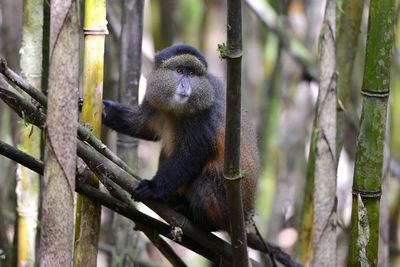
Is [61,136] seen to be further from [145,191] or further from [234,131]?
[145,191]

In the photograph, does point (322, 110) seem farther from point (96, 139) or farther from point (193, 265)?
point (193, 265)

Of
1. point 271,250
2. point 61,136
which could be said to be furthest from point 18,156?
point 271,250

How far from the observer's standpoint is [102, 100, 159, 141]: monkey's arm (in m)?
4.33

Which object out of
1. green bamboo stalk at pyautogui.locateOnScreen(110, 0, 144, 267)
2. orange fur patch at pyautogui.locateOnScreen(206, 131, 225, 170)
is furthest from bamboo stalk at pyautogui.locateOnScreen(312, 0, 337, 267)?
green bamboo stalk at pyautogui.locateOnScreen(110, 0, 144, 267)

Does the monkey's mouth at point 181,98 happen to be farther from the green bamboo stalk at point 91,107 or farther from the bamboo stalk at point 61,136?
the bamboo stalk at point 61,136

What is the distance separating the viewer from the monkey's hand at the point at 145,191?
3.65m

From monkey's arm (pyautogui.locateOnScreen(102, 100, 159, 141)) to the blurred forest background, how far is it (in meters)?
0.61

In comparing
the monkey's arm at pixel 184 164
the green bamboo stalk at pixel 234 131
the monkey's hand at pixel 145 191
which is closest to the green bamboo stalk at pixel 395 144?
the monkey's arm at pixel 184 164

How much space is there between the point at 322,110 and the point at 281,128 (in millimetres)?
4117

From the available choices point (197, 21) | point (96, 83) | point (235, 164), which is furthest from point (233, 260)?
point (197, 21)

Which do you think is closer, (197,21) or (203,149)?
(203,149)

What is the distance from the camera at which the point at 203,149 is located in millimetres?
4059

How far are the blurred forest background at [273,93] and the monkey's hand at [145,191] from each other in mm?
1353

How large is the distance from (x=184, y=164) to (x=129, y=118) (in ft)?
1.60
